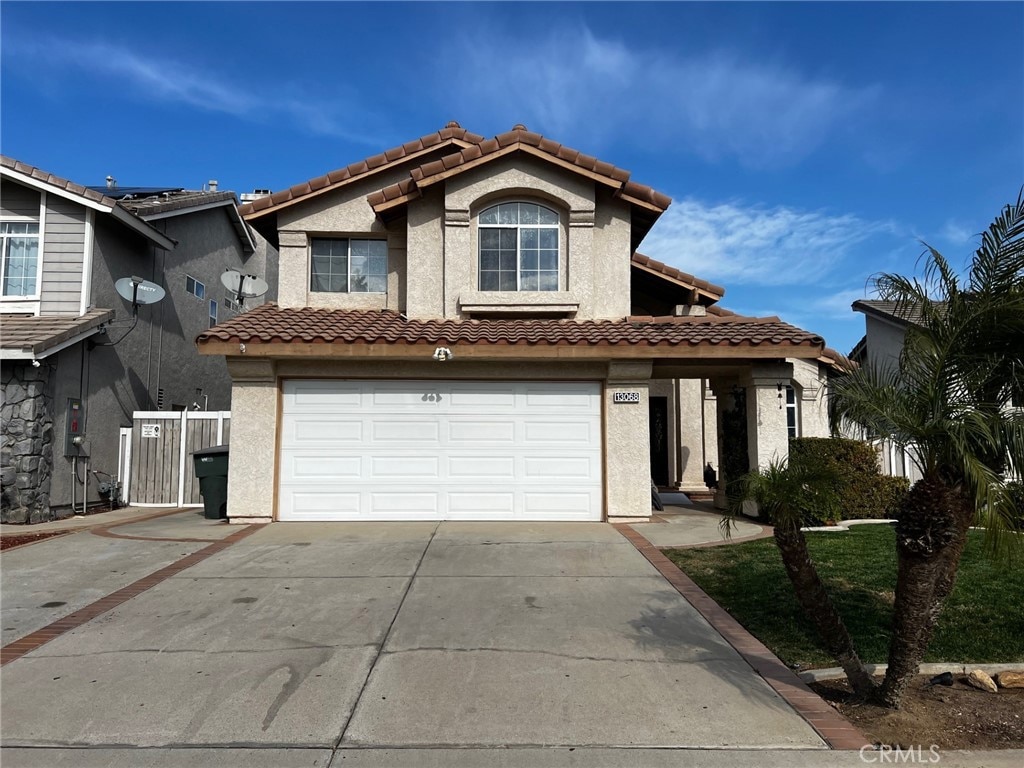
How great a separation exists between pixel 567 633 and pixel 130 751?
3.08 metres

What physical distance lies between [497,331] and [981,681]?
7.56 meters

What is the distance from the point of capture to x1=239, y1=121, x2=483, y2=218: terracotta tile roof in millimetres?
12367

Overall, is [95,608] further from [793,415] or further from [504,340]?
[793,415]

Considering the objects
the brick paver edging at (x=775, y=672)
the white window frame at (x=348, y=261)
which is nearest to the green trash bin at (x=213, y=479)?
the white window frame at (x=348, y=261)

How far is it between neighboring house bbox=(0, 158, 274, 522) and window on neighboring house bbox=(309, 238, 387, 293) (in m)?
4.14

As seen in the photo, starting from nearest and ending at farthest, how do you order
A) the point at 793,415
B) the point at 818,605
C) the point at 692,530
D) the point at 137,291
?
the point at 818,605, the point at 692,530, the point at 137,291, the point at 793,415

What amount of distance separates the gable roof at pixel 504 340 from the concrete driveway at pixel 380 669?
11.1ft

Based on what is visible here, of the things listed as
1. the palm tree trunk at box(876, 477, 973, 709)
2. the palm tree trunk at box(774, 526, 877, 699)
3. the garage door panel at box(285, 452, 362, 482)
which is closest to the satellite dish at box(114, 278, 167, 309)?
the garage door panel at box(285, 452, 362, 482)

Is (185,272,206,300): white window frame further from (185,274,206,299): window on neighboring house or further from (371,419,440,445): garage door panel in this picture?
(371,419,440,445): garage door panel

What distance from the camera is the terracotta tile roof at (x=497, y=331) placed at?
10078 millimetres

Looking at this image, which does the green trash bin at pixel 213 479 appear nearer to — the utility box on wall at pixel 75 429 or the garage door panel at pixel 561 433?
the utility box on wall at pixel 75 429

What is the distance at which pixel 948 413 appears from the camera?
417 cm

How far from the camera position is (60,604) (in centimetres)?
636

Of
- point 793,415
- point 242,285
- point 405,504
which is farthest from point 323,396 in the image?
point 793,415
